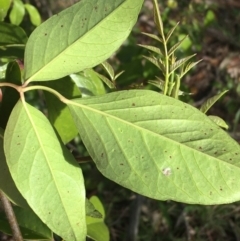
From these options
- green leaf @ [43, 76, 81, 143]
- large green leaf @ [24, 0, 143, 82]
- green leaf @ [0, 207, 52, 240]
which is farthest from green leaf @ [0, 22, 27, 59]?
green leaf @ [0, 207, 52, 240]

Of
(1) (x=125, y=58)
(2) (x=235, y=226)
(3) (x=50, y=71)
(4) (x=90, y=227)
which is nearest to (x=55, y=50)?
(3) (x=50, y=71)

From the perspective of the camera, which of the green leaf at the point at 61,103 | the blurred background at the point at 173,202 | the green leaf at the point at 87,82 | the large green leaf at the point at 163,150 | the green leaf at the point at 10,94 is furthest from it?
the blurred background at the point at 173,202

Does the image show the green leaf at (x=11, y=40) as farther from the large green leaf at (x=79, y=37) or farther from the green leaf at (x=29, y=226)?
the green leaf at (x=29, y=226)

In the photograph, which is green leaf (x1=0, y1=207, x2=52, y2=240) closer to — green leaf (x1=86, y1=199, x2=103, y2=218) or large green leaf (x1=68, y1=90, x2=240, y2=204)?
green leaf (x1=86, y1=199, x2=103, y2=218)

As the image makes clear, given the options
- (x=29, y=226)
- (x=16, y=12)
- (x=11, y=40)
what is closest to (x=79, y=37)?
(x=11, y=40)

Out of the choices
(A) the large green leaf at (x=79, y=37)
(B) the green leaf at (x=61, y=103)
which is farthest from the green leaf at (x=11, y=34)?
(A) the large green leaf at (x=79, y=37)

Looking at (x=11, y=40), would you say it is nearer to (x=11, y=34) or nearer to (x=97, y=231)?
(x=11, y=34)
